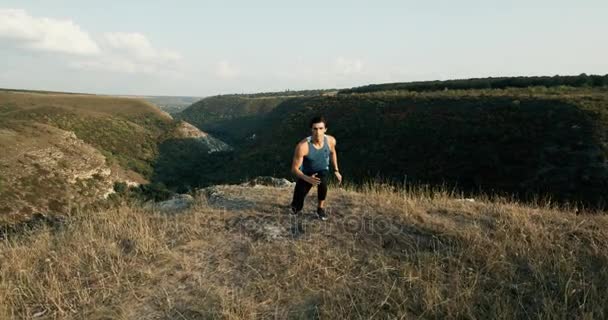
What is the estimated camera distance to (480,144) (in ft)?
117

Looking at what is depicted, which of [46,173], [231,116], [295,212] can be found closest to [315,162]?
[295,212]

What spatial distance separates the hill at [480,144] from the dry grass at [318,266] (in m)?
16.9

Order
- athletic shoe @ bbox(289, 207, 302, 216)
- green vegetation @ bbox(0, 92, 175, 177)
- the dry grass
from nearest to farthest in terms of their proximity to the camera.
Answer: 1. the dry grass
2. athletic shoe @ bbox(289, 207, 302, 216)
3. green vegetation @ bbox(0, 92, 175, 177)

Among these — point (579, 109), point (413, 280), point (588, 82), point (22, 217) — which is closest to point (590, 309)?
point (413, 280)

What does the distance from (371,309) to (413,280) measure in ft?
2.46

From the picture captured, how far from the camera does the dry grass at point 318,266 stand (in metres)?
4.22

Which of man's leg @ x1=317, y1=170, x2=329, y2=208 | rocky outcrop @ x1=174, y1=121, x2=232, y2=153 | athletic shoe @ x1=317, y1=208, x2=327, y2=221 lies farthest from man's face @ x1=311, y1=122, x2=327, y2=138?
rocky outcrop @ x1=174, y1=121, x2=232, y2=153

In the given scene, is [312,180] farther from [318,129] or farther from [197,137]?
[197,137]

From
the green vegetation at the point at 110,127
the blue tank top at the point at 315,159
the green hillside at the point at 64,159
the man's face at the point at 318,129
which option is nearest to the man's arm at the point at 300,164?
the blue tank top at the point at 315,159

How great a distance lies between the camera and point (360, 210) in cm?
723

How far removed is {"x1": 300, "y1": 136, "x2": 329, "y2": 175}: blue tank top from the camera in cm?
675

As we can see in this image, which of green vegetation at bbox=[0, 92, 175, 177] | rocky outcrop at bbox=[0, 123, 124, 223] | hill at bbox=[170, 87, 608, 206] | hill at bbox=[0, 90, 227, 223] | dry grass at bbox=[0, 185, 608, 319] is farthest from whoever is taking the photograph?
green vegetation at bbox=[0, 92, 175, 177]

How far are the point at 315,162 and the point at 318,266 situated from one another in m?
2.18

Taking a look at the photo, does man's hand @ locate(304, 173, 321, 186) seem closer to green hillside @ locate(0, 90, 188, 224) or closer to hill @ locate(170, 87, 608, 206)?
green hillside @ locate(0, 90, 188, 224)
